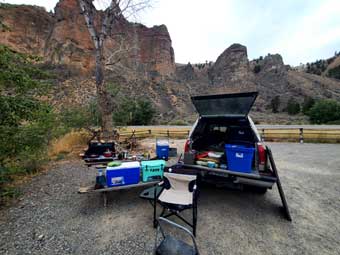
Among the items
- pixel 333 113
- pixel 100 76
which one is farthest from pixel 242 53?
pixel 100 76

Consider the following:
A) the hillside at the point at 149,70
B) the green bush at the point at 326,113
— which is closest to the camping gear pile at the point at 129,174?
the hillside at the point at 149,70

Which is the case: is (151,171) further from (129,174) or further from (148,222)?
(148,222)

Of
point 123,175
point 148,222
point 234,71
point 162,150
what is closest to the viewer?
point 148,222

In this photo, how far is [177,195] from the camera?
2.39 meters

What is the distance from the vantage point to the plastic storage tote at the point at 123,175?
276cm

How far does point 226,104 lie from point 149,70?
1728 inches

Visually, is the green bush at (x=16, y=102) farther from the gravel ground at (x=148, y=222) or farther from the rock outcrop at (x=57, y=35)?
A: the rock outcrop at (x=57, y=35)

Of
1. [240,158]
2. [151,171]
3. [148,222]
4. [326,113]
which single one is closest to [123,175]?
[151,171]

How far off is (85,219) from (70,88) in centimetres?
2763

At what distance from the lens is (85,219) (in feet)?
8.12

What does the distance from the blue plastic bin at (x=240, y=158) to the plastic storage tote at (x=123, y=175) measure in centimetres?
160

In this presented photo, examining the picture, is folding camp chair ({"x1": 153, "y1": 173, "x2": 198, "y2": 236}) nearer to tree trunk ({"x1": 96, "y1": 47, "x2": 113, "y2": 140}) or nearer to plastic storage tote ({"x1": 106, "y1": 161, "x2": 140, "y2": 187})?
plastic storage tote ({"x1": 106, "y1": 161, "x2": 140, "y2": 187})

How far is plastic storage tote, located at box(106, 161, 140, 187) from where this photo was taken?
276cm

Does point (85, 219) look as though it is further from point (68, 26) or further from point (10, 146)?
point (68, 26)
